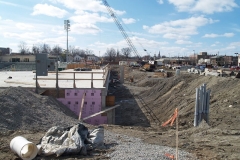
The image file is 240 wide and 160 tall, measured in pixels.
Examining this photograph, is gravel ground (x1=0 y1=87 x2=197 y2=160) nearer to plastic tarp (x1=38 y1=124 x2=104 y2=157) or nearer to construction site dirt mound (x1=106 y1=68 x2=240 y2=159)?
plastic tarp (x1=38 y1=124 x2=104 y2=157)

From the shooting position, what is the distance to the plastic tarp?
6.49m

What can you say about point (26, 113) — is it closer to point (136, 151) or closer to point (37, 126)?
point (37, 126)

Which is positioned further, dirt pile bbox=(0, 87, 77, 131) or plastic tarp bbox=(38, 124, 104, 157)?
dirt pile bbox=(0, 87, 77, 131)

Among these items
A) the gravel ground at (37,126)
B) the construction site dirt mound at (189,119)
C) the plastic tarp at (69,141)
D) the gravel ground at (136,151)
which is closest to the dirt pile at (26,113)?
the gravel ground at (37,126)

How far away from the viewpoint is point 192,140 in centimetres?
839

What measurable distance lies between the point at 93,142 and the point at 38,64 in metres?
8.37

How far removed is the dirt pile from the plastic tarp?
236cm

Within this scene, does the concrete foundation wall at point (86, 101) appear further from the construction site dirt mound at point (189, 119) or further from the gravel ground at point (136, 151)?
the gravel ground at point (136, 151)

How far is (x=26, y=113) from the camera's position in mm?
10461

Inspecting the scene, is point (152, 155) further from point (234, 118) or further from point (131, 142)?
point (234, 118)

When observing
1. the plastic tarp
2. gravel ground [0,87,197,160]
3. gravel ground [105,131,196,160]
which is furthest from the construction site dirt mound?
the plastic tarp

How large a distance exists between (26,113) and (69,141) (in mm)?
4329

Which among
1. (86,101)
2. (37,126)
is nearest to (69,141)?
(37,126)

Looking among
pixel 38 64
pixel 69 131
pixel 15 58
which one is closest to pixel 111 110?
pixel 38 64
